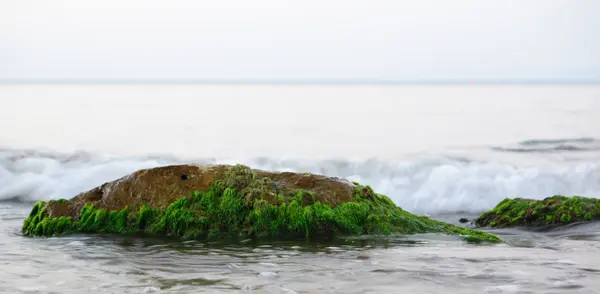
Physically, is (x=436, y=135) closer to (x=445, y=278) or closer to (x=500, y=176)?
(x=500, y=176)

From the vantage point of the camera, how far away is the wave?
14.0 metres

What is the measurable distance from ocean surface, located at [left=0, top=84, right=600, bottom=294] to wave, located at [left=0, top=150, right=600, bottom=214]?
5 cm

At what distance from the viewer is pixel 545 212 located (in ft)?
31.8

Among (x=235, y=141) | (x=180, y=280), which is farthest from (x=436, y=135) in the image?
(x=180, y=280)

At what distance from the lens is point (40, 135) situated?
24547mm

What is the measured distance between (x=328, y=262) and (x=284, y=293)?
3.84 ft

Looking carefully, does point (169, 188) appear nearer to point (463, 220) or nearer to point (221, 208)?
point (221, 208)

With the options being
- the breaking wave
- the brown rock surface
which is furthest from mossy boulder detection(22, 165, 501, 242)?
the breaking wave

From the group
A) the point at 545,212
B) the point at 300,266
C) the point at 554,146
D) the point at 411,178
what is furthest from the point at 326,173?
the point at 300,266

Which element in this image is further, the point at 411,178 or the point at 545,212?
the point at 411,178

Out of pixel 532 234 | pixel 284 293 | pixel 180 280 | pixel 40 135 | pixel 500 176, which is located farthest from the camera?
pixel 40 135

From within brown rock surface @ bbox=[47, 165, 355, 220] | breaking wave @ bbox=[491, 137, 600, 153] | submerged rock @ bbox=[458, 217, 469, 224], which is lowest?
submerged rock @ bbox=[458, 217, 469, 224]

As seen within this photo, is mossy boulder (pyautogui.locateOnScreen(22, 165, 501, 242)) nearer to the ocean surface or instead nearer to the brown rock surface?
the brown rock surface

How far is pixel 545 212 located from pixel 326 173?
8.62 meters
